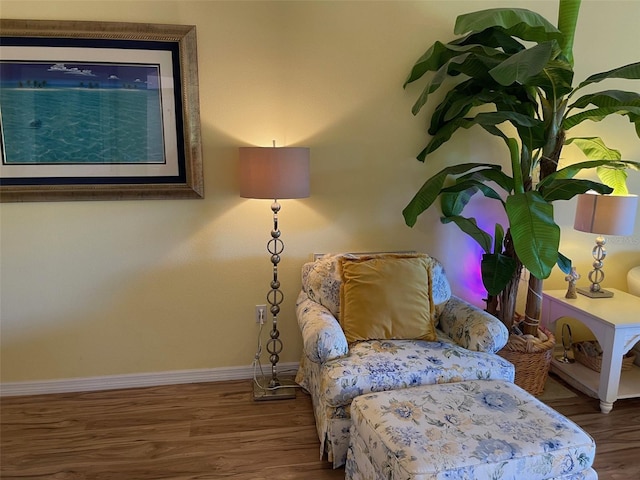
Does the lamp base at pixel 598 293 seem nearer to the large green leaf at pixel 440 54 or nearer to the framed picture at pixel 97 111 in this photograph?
the large green leaf at pixel 440 54

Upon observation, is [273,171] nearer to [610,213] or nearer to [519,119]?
[519,119]

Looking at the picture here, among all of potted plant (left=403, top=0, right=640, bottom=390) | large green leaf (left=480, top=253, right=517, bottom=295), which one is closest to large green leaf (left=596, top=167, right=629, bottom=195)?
potted plant (left=403, top=0, right=640, bottom=390)

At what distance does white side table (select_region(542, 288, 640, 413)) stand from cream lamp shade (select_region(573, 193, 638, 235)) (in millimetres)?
433

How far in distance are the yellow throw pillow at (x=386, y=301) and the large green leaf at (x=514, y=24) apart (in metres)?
1.18

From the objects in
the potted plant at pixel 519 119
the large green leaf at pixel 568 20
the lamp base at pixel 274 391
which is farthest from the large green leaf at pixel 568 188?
the lamp base at pixel 274 391

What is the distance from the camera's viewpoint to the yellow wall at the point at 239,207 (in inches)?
93.3

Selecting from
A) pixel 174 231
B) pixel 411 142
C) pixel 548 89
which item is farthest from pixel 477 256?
pixel 174 231

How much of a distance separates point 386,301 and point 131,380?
5.21ft

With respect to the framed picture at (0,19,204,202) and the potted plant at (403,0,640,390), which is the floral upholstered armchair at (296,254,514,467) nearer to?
the potted plant at (403,0,640,390)

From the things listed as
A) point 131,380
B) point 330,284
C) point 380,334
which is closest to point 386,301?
point 380,334

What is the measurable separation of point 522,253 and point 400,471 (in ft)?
3.35

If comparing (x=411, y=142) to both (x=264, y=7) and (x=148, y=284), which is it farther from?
(x=148, y=284)

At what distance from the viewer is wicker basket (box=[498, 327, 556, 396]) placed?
2.37 m

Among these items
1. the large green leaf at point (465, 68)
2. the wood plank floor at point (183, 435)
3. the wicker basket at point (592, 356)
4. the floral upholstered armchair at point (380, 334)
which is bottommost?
the wood plank floor at point (183, 435)
